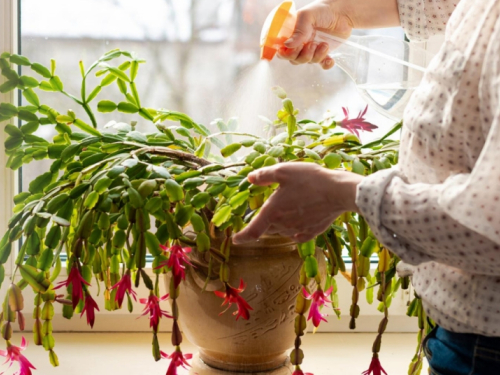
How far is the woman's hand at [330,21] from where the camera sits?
101cm

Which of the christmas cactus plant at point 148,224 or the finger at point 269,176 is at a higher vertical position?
the finger at point 269,176

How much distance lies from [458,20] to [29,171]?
3.45 ft

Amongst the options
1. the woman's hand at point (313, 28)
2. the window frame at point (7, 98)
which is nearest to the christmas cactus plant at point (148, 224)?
the woman's hand at point (313, 28)

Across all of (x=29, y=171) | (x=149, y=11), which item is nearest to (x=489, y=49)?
(x=149, y=11)

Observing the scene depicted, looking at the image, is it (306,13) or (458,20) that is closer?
(458,20)

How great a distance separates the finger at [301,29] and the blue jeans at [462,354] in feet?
1.68

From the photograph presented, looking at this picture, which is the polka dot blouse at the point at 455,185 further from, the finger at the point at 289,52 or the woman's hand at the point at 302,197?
the finger at the point at 289,52

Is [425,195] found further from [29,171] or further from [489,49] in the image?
[29,171]

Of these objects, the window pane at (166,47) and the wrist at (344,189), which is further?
the window pane at (166,47)

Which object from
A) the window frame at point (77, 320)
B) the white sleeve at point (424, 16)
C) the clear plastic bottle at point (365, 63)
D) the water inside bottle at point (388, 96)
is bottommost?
the window frame at point (77, 320)

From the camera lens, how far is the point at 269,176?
688mm

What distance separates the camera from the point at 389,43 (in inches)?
55.7

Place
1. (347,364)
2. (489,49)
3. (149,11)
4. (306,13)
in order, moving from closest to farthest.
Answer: (489,49) → (306,13) → (347,364) → (149,11)

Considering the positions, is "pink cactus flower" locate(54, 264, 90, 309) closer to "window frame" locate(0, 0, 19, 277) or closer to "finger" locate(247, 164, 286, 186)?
"finger" locate(247, 164, 286, 186)
